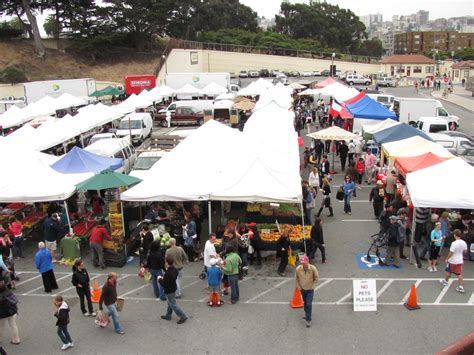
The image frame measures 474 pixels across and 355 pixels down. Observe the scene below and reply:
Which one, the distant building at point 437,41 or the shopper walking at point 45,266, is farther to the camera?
the distant building at point 437,41

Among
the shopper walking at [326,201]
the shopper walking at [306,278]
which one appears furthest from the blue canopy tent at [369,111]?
the shopper walking at [306,278]

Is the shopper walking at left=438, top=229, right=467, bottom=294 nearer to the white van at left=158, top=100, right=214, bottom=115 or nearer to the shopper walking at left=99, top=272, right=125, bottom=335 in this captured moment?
the shopper walking at left=99, top=272, right=125, bottom=335

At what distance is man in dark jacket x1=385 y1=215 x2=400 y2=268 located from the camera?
11.3 metres

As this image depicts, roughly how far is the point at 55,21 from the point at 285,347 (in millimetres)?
Answer: 63799

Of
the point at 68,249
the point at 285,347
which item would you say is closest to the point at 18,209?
the point at 68,249

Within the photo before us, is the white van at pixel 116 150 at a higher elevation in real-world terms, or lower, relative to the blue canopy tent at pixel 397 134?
lower

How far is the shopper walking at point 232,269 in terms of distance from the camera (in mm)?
9555

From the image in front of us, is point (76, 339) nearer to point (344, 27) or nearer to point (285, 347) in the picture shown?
point (285, 347)

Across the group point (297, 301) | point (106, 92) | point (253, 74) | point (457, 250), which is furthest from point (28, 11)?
point (457, 250)

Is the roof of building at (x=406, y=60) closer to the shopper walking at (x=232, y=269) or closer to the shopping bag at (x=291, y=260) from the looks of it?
the shopping bag at (x=291, y=260)

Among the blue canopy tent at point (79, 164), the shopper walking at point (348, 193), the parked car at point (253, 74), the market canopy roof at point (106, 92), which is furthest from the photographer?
the parked car at point (253, 74)

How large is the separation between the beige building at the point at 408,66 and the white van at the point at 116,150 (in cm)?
6859

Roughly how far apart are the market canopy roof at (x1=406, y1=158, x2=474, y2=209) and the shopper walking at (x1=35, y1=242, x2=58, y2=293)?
8622 mm

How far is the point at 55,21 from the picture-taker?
62.2 m
